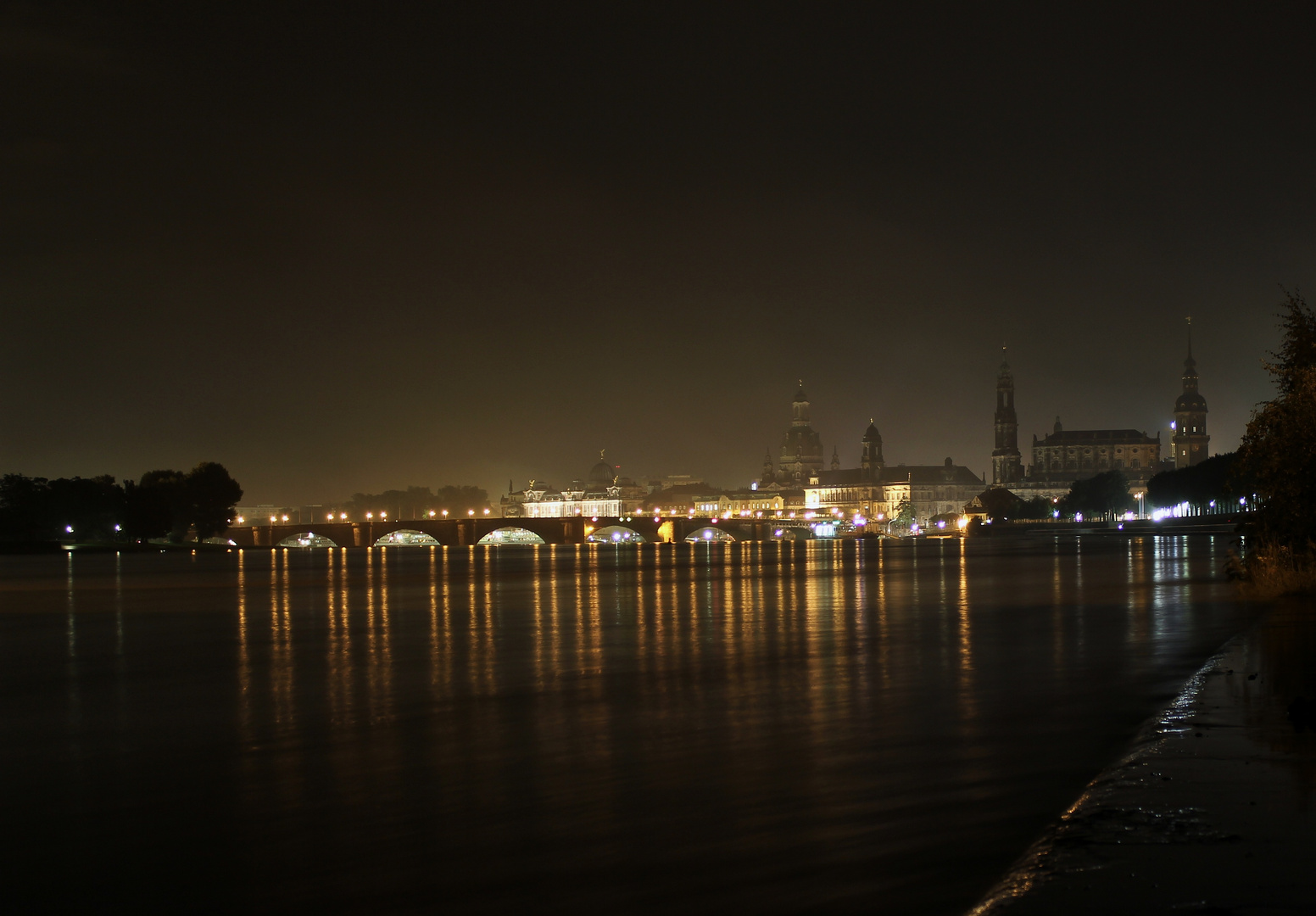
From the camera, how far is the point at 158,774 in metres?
12.5

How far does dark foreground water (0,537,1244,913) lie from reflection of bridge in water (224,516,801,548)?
439ft

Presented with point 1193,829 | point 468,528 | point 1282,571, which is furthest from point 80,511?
point 1193,829

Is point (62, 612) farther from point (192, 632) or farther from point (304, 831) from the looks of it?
point (304, 831)

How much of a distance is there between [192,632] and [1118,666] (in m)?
21.8

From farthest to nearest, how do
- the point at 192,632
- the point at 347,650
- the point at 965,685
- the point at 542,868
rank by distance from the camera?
the point at 192,632 → the point at 347,650 → the point at 965,685 → the point at 542,868

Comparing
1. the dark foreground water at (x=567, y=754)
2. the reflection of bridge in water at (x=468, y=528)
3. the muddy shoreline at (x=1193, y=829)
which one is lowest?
the reflection of bridge in water at (x=468, y=528)

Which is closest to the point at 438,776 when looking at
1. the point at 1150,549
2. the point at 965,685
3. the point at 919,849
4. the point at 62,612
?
the point at 919,849

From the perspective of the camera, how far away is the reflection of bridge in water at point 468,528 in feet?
541

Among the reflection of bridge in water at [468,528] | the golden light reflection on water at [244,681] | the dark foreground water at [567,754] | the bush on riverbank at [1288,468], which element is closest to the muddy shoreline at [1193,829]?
the dark foreground water at [567,754]

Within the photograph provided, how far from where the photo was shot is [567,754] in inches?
516

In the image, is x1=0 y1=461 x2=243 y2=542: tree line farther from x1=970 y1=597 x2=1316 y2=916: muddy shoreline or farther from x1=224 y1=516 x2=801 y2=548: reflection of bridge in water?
x1=970 y1=597 x2=1316 y2=916: muddy shoreline

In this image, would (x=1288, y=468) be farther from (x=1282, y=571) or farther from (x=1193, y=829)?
(x=1193, y=829)

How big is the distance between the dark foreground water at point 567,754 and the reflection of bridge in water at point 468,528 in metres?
134

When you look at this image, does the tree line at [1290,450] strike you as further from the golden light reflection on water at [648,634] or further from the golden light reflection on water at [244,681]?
the golden light reflection on water at [244,681]
